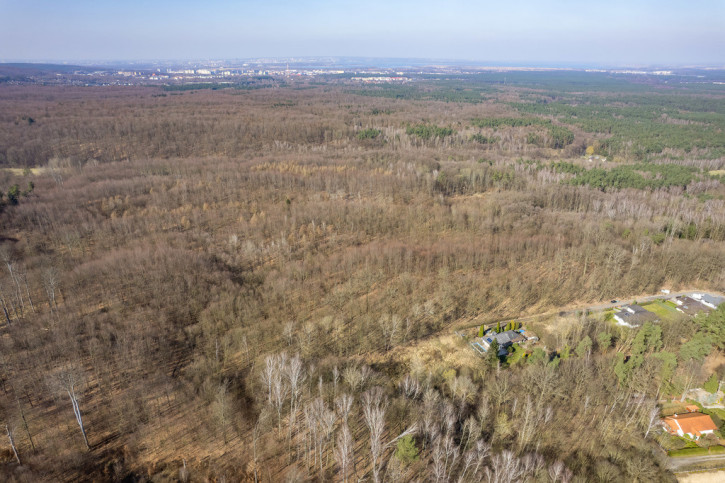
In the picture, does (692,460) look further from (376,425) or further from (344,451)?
(344,451)

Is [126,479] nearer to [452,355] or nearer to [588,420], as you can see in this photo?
[452,355]

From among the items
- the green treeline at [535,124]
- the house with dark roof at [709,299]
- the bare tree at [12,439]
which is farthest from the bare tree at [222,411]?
the green treeline at [535,124]

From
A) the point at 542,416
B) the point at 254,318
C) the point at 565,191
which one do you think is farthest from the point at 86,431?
the point at 565,191

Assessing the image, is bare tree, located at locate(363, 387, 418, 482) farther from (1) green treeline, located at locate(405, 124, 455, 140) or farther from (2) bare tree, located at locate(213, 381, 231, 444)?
(1) green treeline, located at locate(405, 124, 455, 140)

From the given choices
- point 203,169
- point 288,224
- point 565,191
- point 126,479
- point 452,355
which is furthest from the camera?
point 203,169

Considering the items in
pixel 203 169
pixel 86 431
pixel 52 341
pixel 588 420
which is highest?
pixel 203 169

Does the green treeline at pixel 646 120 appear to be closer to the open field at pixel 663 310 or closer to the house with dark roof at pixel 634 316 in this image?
the open field at pixel 663 310

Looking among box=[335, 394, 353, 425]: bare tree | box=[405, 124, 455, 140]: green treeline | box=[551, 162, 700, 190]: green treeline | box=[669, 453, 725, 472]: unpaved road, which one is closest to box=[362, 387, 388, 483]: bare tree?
box=[335, 394, 353, 425]: bare tree

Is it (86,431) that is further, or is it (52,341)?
(52,341)
